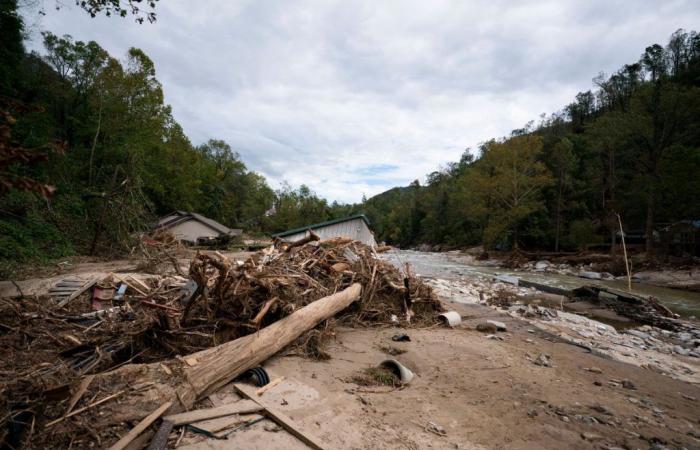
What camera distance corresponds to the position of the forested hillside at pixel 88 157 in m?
11.9

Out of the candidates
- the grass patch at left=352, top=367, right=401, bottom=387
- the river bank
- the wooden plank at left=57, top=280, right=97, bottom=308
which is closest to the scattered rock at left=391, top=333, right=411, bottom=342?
the grass patch at left=352, top=367, right=401, bottom=387

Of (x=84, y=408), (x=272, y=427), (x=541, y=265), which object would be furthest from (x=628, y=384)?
(x=541, y=265)

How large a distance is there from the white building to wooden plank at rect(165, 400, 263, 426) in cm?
1260

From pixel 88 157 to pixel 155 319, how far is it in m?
24.7

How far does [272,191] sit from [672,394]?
60.2 meters

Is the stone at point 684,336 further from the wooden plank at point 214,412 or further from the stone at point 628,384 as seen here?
the wooden plank at point 214,412

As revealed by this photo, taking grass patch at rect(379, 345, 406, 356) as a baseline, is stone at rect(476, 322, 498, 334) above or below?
below

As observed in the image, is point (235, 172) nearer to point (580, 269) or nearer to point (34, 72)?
point (34, 72)

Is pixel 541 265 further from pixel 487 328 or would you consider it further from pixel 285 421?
pixel 285 421

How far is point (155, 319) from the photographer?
170 inches

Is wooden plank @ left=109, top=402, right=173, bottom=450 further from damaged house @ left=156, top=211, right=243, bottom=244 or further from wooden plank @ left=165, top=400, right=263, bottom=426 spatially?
damaged house @ left=156, top=211, right=243, bottom=244

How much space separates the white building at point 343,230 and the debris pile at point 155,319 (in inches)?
322

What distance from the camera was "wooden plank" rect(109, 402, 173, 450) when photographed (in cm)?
244

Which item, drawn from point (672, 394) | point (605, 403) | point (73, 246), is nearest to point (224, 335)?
point (605, 403)
